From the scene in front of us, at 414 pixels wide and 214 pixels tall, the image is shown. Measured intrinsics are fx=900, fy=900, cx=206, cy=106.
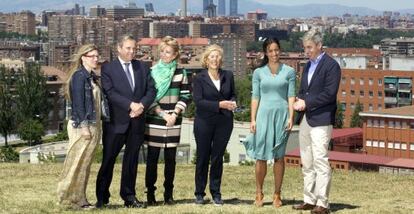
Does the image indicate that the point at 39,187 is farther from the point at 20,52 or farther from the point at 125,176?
the point at 20,52

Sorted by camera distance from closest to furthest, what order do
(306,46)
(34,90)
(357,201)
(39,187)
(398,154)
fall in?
(306,46) < (357,201) < (39,187) < (398,154) < (34,90)

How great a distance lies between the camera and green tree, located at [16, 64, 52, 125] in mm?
64500

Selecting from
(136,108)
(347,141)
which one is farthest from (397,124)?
(136,108)

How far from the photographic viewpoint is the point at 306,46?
28.7 ft

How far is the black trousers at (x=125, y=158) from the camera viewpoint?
9.16 metres

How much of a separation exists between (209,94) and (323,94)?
120cm

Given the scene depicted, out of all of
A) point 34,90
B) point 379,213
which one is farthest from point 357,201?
point 34,90

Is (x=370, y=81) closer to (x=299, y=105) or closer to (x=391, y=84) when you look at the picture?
(x=391, y=84)

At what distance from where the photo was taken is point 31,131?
61781 mm

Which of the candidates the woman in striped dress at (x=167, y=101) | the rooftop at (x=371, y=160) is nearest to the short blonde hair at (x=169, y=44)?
the woman in striped dress at (x=167, y=101)

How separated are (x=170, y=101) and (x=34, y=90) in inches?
2257

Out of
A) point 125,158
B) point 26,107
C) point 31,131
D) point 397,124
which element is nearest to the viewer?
point 125,158

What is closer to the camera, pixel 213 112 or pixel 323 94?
pixel 323 94

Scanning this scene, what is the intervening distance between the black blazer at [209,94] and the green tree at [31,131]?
53.7 m
